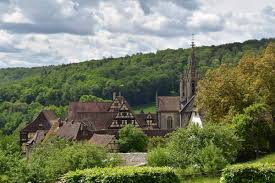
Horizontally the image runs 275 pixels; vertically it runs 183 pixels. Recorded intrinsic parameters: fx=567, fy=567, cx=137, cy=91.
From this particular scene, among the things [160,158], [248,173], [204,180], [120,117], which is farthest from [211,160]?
[120,117]

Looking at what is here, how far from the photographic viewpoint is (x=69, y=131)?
72.4 metres

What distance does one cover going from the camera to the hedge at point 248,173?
25188mm

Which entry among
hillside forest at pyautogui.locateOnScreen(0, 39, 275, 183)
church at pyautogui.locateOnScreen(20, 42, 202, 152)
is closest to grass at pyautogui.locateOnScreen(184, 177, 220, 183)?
hillside forest at pyautogui.locateOnScreen(0, 39, 275, 183)

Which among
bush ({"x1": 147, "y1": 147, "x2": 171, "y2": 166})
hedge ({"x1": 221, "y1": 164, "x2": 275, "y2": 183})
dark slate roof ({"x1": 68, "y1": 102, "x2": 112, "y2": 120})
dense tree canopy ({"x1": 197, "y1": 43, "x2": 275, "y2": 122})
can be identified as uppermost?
dense tree canopy ({"x1": 197, "y1": 43, "x2": 275, "y2": 122})

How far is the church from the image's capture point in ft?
272

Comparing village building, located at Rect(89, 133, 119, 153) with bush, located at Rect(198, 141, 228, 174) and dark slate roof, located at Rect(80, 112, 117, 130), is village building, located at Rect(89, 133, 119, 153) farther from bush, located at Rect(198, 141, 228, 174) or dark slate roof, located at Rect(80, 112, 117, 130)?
bush, located at Rect(198, 141, 228, 174)

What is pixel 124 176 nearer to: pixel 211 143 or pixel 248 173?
pixel 248 173

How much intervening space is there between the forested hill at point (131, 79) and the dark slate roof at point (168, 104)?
154 feet

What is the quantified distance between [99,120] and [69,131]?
12697mm

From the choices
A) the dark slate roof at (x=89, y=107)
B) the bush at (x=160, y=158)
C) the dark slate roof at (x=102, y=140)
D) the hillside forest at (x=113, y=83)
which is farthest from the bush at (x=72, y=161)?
the hillside forest at (x=113, y=83)

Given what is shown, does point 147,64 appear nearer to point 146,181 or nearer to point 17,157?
point 17,157

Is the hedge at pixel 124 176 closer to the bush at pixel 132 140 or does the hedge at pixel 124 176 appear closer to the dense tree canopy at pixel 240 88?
the dense tree canopy at pixel 240 88

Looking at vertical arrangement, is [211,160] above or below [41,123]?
above

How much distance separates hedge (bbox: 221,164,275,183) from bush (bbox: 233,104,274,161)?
17972 mm
